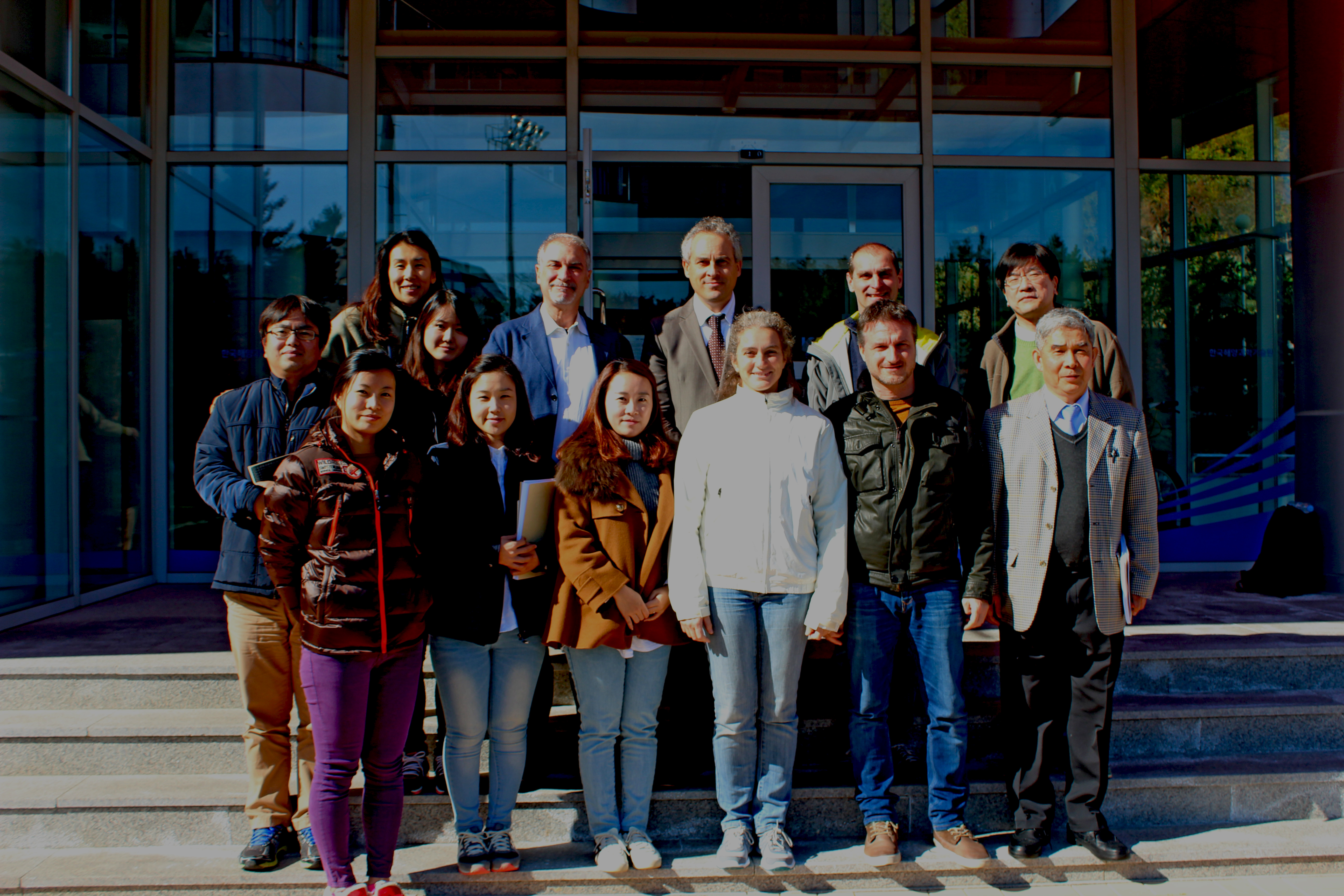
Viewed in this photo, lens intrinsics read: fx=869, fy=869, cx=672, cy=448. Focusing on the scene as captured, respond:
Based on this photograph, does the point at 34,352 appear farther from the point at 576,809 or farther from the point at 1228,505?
the point at 1228,505

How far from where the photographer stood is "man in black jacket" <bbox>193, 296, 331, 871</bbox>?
9.52ft

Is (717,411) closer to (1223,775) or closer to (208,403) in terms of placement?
(1223,775)

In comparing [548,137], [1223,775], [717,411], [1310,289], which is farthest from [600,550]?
[1310,289]

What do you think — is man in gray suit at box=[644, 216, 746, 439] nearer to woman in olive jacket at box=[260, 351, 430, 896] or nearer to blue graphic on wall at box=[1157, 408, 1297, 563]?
woman in olive jacket at box=[260, 351, 430, 896]

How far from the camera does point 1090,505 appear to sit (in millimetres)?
2938

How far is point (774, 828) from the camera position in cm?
293

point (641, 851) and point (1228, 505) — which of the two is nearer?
point (641, 851)

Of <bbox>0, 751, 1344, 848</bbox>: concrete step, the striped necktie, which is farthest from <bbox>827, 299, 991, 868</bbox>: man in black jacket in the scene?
the striped necktie

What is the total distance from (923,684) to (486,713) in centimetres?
150

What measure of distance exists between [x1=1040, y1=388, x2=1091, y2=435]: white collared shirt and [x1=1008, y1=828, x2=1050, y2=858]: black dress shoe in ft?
4.52

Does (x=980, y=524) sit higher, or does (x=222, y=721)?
(x=980, y=524)

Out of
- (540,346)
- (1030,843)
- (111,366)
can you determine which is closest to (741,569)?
(540,346)

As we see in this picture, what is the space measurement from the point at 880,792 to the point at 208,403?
→ 5152 mm

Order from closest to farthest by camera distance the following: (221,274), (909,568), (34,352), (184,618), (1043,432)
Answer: (909,568)
(1043,432)
(184,618)
(34,352)
(221,274)
